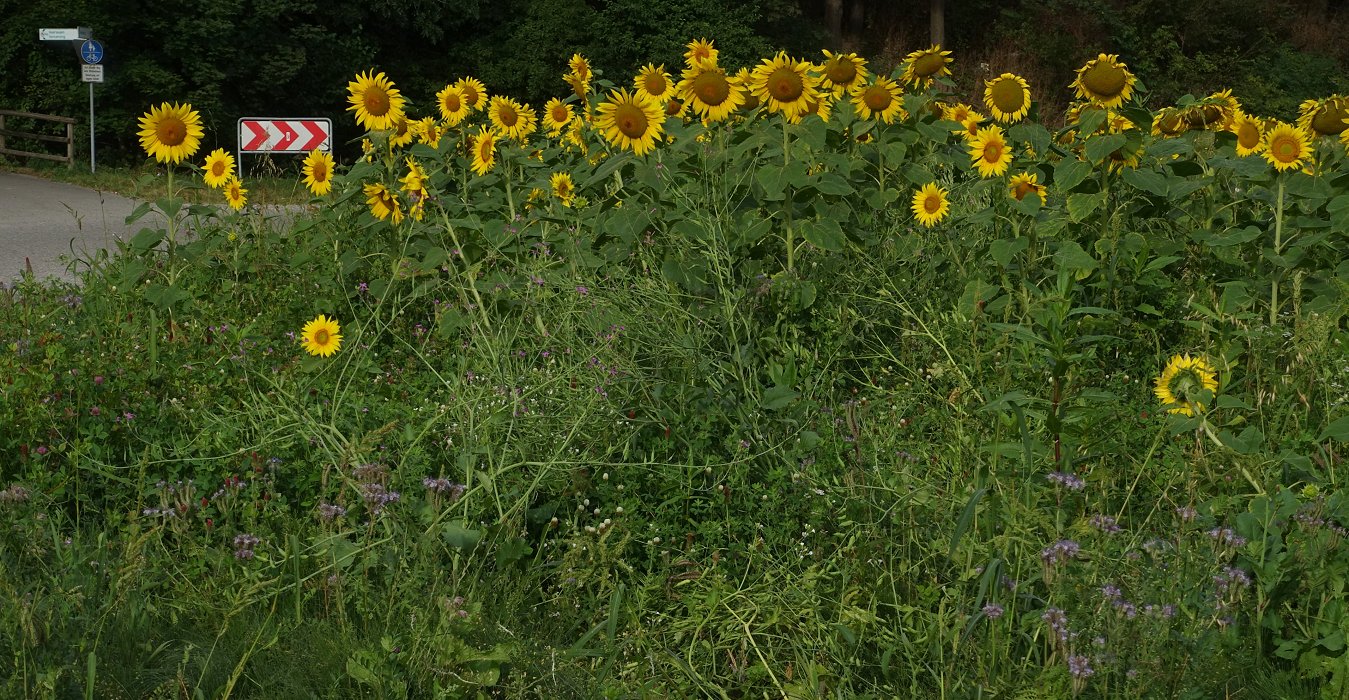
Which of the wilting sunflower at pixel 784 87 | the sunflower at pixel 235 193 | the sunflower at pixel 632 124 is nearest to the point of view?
the wilting sunflower at pixel 784 87

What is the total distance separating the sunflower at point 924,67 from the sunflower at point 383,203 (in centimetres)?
213

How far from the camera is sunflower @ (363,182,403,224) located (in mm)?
5273

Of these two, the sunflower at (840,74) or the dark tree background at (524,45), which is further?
the dark tree background at (524,45)

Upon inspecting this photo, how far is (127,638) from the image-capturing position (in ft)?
8.69

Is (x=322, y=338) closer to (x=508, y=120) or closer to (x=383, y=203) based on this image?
(x=383, y=203)

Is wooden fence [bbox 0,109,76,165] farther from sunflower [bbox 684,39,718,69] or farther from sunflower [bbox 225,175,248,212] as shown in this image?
sunflower [bbox 684,39,718,69]

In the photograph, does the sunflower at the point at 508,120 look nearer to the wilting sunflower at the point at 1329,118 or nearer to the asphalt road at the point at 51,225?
the asphalt road at the point at 51,225

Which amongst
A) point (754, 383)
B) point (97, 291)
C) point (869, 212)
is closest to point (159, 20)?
point (97, 291)

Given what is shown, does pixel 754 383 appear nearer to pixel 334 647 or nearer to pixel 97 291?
pixel 334 647

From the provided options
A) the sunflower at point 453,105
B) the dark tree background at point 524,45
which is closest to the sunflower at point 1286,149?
the sunflower at point 453,105

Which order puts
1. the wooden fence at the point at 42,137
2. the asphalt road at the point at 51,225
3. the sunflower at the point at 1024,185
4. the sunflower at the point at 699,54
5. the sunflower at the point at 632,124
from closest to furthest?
the sunflower at the point at 632,124
the sunflower at the point at 1024,185
the sunflower at the point at 699,54
the asphalt road at the point at 51,225
the wooden fence at the point at 42,137

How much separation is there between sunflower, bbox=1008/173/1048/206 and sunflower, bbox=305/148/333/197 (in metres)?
2.94

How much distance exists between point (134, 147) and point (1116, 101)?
20627 mm

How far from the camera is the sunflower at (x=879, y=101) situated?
5.20m
